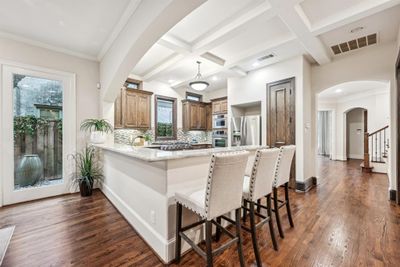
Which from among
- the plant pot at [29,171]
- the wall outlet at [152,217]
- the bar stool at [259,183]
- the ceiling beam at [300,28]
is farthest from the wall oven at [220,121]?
the plant pot at [29,171]

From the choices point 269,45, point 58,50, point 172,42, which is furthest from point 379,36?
point 58,50

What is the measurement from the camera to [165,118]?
616 cm

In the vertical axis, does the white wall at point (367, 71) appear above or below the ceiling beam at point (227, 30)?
below

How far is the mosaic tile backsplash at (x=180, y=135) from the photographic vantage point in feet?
16.5

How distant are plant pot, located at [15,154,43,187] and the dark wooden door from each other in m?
4.90

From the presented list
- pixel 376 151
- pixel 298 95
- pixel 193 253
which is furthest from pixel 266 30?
pixel 376 151

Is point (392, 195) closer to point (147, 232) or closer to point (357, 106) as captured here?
point (147, 232)

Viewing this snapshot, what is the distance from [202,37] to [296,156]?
3143 millimetres

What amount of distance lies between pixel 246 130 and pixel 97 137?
140 inches

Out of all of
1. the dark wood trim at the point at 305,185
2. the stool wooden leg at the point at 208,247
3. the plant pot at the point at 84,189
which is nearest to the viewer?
the stool wooden leg at the point at 208,247

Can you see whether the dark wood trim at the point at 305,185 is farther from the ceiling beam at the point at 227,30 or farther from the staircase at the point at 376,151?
the ceiling beam at the point at 227,30

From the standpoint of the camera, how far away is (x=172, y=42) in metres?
3.25

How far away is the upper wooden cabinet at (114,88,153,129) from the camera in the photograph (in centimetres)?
465

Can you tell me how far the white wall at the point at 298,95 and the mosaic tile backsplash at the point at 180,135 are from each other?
252 cm
